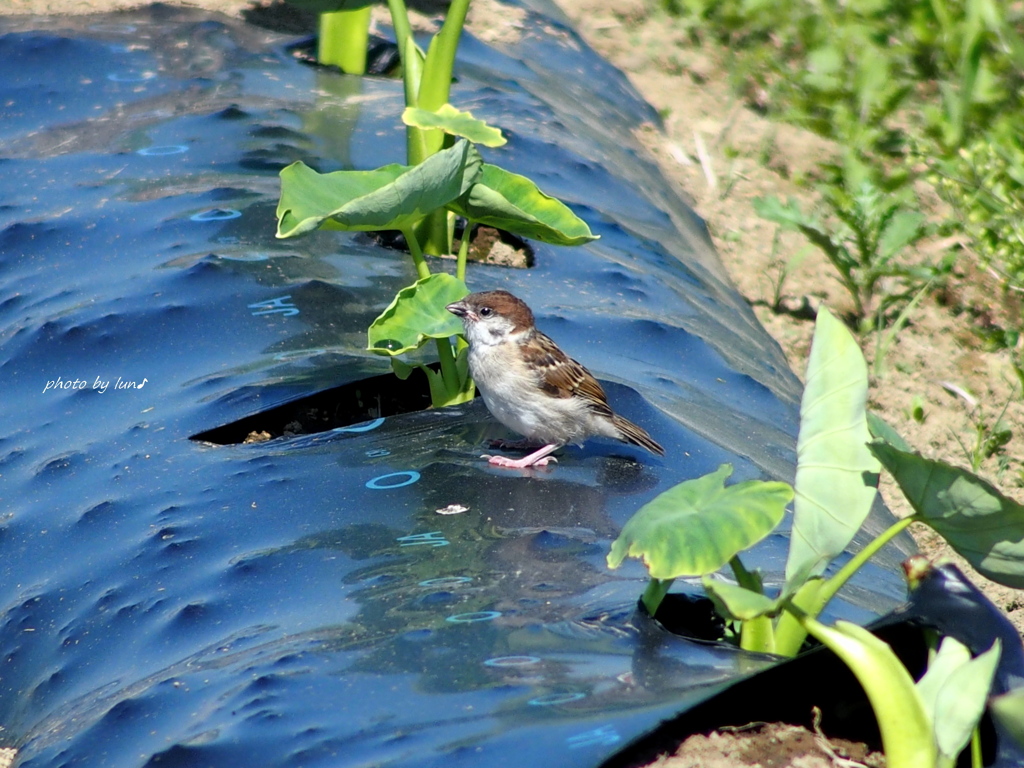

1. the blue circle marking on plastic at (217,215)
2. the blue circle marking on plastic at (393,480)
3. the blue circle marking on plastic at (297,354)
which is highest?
the blue circle marking on plastic at (217,215)

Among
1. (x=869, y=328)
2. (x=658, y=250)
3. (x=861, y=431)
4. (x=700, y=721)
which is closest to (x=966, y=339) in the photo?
(x=869, y=328)

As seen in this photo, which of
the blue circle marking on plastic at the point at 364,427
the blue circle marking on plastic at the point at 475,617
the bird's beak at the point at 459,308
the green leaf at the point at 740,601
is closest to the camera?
the green leaf at the point at 740,601

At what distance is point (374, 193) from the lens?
3438 mm

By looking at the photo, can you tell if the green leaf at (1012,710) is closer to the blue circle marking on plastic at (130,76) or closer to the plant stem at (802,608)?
the plant stem at (802,608)

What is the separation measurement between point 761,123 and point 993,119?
1483 mm

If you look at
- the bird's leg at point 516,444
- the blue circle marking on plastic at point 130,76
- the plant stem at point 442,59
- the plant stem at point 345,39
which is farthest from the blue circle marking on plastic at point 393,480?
the plant stem at point 345,39

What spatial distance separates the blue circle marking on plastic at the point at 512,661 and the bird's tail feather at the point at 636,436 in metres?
1.19

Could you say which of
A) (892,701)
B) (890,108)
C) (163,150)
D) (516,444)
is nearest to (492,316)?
(516,444)

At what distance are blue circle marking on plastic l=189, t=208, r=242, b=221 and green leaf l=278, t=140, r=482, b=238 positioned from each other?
2.38ft

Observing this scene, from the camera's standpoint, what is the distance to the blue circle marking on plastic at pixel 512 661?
2436 millimetres

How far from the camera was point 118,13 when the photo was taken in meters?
5.88

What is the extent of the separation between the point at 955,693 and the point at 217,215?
298 cm

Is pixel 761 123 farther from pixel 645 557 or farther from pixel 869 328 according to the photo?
pixel 645 557

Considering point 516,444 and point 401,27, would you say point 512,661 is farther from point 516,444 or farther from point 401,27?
point 401,27
